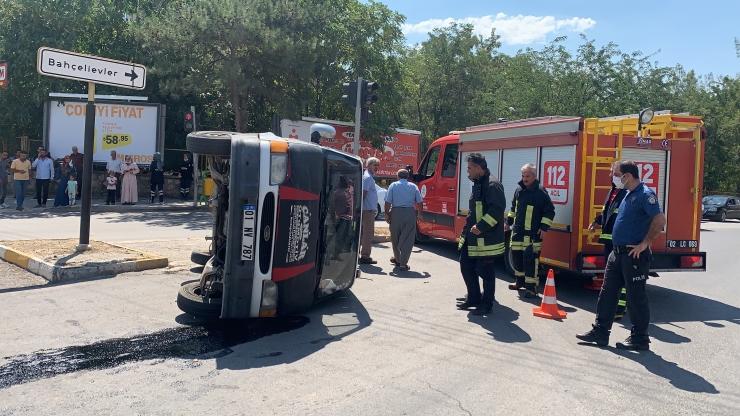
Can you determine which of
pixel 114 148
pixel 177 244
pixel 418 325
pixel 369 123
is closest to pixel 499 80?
pixel 369 123

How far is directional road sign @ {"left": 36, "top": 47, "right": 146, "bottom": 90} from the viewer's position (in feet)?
25.9

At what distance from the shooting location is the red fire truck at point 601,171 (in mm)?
7766

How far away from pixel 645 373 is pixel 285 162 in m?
3.44

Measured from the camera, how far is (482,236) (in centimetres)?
679

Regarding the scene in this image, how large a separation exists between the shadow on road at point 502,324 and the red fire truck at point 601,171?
4.39ft

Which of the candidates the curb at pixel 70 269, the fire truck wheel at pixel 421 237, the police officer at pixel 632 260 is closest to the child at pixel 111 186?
the curb at pixel 70 269

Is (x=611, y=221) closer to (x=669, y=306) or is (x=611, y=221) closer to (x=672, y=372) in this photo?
(x=669, y=306)

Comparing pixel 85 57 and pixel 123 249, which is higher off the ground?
pixel 85 57

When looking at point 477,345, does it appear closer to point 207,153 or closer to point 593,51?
point 207,153

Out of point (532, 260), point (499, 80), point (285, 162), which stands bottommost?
point (532, 260)

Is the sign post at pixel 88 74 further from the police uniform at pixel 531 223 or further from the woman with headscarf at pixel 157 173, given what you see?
the woman with headscarf at pixel 157 173

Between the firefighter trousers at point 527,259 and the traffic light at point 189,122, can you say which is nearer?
the firefighter trousers at point 527,259

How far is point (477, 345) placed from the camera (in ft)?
18.6

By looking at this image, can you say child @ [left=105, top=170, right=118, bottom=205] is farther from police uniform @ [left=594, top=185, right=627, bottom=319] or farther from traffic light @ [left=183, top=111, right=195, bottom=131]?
police uniform @ [left=594, top=185, right=627, bottom=319]
